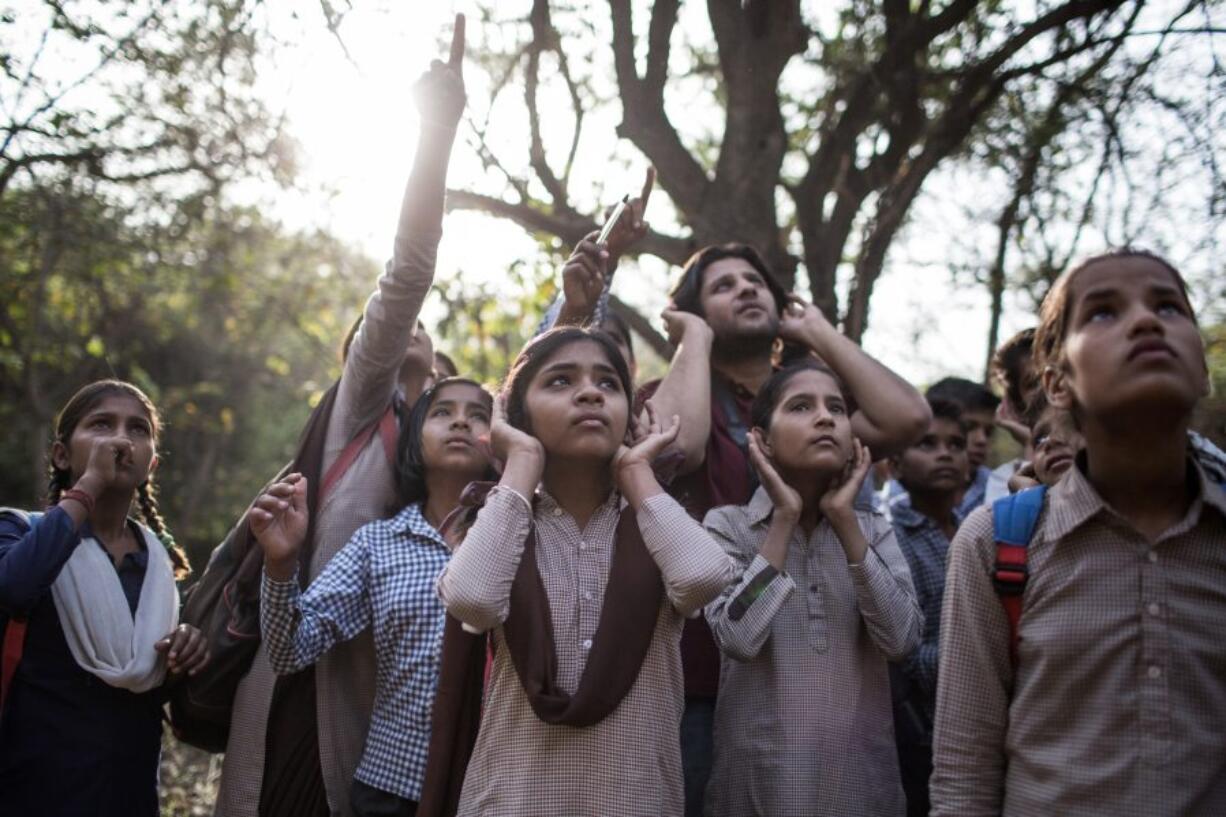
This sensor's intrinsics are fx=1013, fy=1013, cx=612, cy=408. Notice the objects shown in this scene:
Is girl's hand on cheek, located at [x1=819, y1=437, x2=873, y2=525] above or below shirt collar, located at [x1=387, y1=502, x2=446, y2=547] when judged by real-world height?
above

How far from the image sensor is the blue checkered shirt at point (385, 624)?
2.69 meters

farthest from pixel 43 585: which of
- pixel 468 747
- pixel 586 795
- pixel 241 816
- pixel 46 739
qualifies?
pixel 586 795

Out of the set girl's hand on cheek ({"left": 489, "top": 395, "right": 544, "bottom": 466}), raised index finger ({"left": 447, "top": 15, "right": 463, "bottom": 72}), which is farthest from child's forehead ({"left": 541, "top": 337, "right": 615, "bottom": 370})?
raised index finger ({"left": 447, "top": 15, "right": 463, "bottom": 72})

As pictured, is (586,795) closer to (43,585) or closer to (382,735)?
(382,735)

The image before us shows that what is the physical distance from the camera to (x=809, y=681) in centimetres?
269

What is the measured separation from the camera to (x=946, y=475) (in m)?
3.91

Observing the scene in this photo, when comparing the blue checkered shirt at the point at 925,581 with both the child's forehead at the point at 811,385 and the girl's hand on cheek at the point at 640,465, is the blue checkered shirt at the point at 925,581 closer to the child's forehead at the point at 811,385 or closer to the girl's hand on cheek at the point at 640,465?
the child's forehead at the point at 811,385

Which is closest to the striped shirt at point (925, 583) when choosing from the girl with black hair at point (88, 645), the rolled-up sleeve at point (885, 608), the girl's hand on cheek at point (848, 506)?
the rolled-up sleeve at point (885, 608)

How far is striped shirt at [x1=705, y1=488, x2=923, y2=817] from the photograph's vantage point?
2.59 metres

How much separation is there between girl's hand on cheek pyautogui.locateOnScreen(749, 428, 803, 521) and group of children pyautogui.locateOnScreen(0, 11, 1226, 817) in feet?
0.03

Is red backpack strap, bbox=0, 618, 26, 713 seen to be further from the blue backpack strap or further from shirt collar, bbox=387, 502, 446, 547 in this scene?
the blue backpack strap

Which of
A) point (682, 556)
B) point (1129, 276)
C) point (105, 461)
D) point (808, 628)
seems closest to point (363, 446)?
point (105, 461)

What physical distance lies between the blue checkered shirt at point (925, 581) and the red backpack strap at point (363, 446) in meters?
1.66

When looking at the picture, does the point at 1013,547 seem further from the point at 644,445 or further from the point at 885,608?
the point at 644,445
